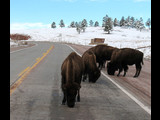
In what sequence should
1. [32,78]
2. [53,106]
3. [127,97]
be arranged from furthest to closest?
[32,78] < [127,97] < [53,106]

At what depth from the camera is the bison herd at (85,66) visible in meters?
4.94

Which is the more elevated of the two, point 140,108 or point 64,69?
point 64,69

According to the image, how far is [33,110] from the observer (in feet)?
17.4

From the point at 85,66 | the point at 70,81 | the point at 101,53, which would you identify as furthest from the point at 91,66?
the point at 101,53

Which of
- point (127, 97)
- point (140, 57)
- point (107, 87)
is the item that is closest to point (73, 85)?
point (127, 97)

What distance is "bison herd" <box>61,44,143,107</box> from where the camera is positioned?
16.2 ft

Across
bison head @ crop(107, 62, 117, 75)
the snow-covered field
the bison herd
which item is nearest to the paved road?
the bison herd

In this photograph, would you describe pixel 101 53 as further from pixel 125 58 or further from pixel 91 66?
pixel 91 66

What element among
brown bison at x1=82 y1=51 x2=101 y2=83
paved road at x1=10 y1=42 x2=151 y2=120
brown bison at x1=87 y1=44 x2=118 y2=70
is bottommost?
paved road at x1=10 y1=42 x2=151 y2=120

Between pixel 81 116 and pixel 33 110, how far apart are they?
1.30m

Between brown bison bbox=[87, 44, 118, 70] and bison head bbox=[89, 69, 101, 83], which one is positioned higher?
brown bison bbox=[87, 44, 118, 70]

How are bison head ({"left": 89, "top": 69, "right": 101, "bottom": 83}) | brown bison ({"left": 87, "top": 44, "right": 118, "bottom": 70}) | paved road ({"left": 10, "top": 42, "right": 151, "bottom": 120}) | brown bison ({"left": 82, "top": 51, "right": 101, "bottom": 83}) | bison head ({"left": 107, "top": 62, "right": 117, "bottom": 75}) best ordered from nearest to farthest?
paved road ({"left": 10, "top": 42, "right": 151, "bottom": 120}) < brown bison ({"left": 82, "top": 51, "right": 101, "bottom": 83}) < bison head ({"left": 89, "top": 69, "right": 101, "bottom": 83}) < bison head ({"left": 107, "top": 62, "right": 117, "bottom": 75}) < brown bison ({"left": 87, "top": 44, "right": 118, "bottom": 70})

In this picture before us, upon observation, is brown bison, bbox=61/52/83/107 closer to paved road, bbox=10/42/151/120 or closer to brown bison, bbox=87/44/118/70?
paved road, bbox=10/42/151/120
